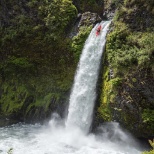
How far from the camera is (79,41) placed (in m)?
17.4

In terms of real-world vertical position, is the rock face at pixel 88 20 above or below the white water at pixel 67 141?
above

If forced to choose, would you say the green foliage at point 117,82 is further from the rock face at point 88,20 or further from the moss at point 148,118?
the rock face at point 88,20

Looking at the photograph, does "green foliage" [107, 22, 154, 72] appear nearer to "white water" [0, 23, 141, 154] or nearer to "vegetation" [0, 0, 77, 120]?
"white water" [0, 23, 141, 154]

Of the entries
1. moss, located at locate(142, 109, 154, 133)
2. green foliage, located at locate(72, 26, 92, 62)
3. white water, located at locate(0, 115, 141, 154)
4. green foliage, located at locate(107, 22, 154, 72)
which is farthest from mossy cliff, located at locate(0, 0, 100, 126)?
moss, located at locate(142, 109, 154, 133)

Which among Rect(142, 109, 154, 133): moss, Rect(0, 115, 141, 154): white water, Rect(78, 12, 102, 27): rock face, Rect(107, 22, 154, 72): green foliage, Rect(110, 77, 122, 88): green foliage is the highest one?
Rect(78, 12, 102, 27): rock face

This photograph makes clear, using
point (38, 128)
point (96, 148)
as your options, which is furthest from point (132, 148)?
point (38, 128)

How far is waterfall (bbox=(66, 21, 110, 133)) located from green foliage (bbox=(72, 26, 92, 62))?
41cm

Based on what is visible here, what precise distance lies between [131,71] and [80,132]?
4.49 m

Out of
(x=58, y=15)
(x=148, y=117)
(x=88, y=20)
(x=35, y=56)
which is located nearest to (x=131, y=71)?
(x=148, y=117)

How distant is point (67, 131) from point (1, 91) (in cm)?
555

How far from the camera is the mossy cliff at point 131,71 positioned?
1312cm

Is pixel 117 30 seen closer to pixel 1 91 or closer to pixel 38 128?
pixel 38 128

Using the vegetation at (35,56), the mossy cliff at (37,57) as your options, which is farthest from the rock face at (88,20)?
the vegetation at (35,56)

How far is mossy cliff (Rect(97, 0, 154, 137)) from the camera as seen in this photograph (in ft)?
43.0
